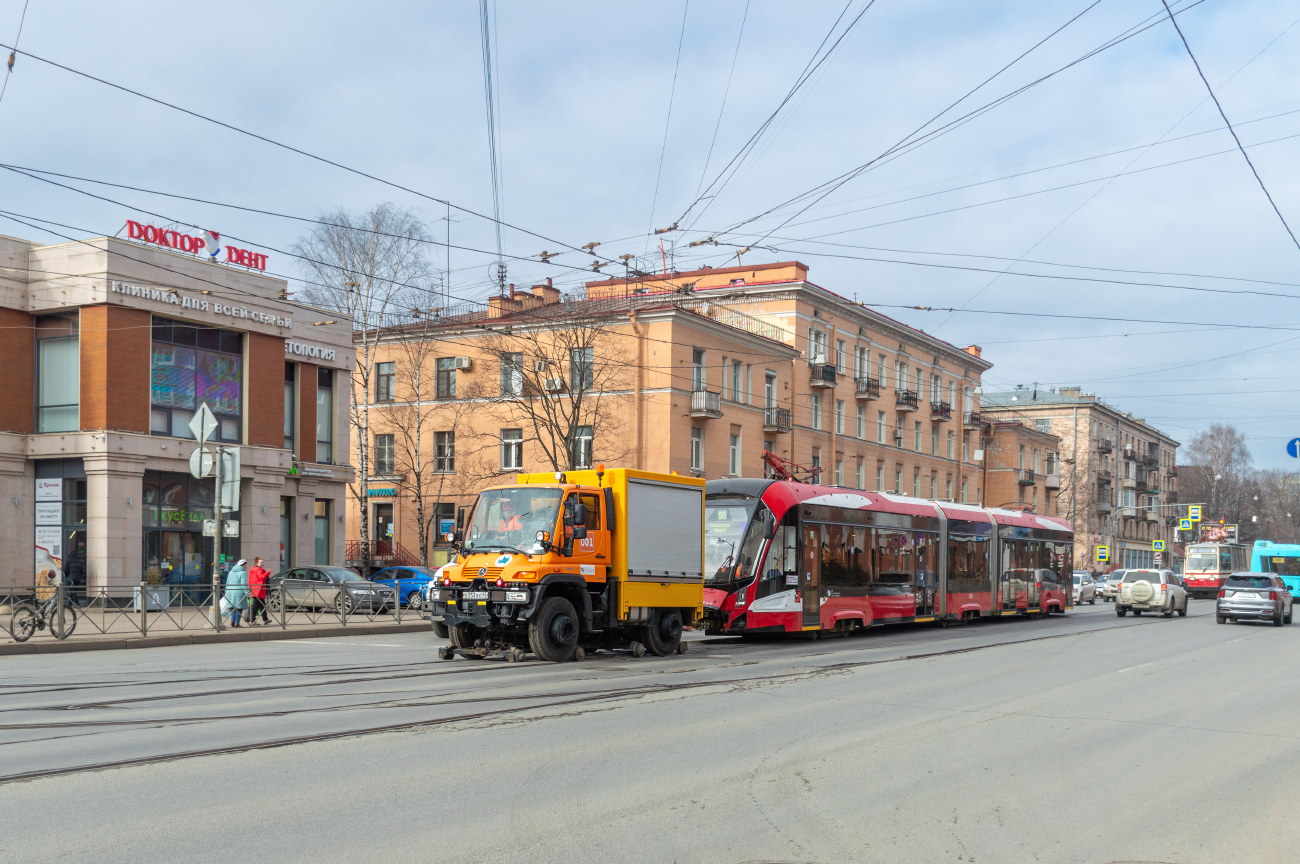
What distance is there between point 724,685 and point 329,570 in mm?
20210

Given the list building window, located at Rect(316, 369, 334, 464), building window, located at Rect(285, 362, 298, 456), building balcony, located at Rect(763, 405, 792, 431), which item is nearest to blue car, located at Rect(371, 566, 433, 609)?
building window, located at Rect(316, 369, 334, 464)

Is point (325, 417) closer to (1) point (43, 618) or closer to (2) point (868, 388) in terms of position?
(1) point (43, 618)

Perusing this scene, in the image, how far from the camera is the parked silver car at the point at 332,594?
27.5 meters

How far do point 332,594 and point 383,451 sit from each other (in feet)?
74.1

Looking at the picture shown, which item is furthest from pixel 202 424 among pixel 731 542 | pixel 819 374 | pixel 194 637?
pixel 819 374

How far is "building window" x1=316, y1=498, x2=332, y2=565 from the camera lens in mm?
39719

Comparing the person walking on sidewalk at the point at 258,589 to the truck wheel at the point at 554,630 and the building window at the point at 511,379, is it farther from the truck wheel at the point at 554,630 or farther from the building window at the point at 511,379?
the building window at the point at 511,379

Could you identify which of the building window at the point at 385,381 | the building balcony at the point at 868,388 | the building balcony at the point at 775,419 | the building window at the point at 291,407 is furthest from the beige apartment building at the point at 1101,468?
the building window at the point at 291,407

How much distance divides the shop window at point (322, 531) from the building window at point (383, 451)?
11293mm

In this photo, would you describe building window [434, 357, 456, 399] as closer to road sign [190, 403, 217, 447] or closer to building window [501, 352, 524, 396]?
building window [501, 352, 524, 396]

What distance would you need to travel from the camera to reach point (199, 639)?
73.6 feet

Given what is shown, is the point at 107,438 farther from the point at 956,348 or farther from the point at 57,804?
the point at 956,348

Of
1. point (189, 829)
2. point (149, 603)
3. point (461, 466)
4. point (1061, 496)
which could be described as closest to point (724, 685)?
point (189, 829)

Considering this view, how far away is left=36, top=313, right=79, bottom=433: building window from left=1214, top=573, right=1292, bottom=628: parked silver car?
32.8m
